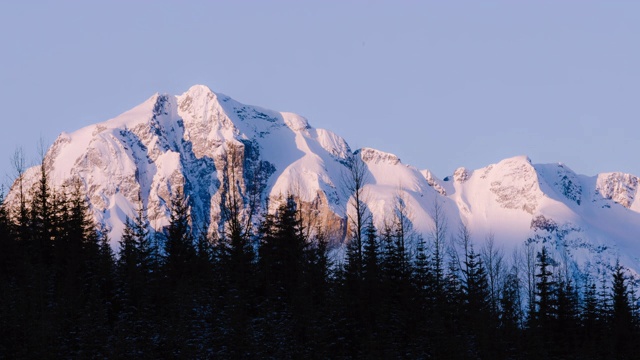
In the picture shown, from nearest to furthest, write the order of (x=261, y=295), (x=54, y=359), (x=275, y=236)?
(x=54, y=359) → (x=261, y=295) → (x=275, y=236)

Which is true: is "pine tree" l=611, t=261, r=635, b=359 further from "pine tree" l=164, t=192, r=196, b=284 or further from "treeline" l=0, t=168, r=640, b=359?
"pine tree" l=164, t=192, r=196, b=284

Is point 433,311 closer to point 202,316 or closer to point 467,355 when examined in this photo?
point 467,355

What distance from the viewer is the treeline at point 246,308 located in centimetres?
4184

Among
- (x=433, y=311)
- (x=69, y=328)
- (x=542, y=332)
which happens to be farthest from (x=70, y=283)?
(x=542, y=332)

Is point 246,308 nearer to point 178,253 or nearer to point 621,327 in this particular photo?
point 178,253

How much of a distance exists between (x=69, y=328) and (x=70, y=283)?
17.2ft

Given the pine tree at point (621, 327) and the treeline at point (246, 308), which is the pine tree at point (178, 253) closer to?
the treeline at point (246, 308)

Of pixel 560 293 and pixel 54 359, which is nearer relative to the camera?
pixel 54 359

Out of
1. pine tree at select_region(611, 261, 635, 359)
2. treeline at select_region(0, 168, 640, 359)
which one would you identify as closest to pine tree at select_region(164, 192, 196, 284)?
treeline at select_region(0, 168, 640, 359)

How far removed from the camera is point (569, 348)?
60938 millimetres

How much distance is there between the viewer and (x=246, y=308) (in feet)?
161

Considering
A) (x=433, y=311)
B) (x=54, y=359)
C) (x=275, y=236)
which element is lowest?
(x=54, y=359)

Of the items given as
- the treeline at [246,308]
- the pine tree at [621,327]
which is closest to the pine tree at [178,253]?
the treeline at [246,308]

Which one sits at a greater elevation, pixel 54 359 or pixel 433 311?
pixel 433 311
